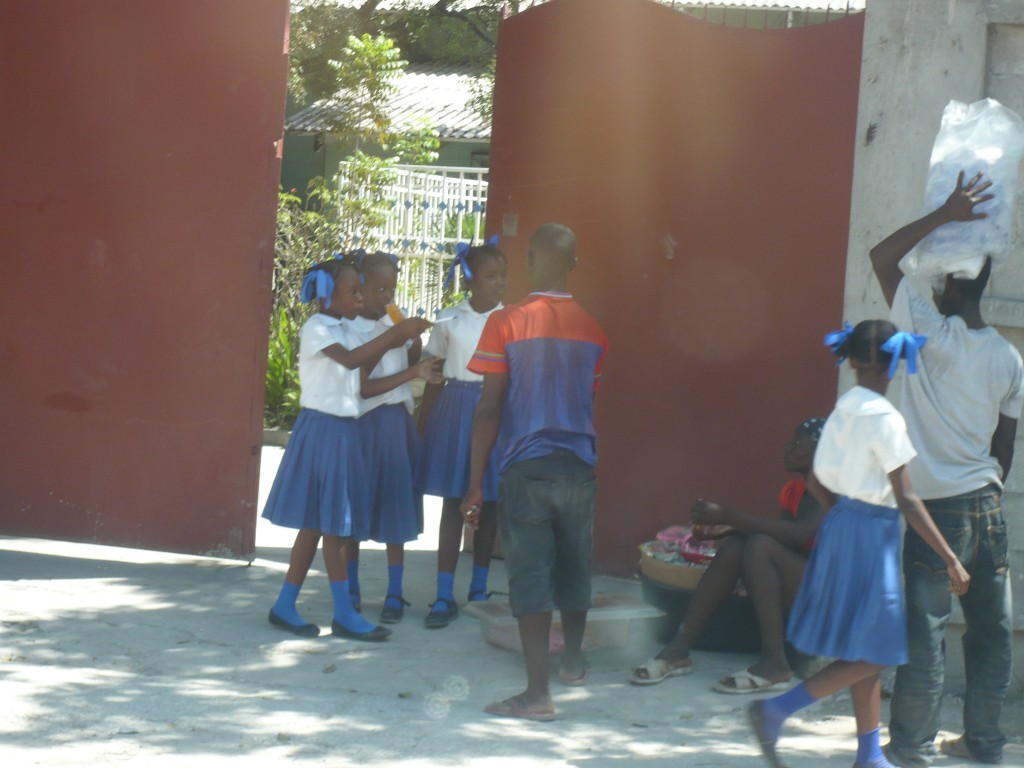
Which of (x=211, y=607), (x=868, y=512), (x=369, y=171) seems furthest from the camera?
Answer: (x=369, y=171)

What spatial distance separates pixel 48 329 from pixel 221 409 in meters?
0.97

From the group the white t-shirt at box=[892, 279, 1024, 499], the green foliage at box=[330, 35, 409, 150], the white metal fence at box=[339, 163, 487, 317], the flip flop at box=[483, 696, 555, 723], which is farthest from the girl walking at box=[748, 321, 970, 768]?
the green foliage at box=[330, 35, 409, 150]

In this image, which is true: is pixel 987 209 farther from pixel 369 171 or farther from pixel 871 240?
pixel 369 171

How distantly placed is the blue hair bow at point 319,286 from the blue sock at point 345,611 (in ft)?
3.87

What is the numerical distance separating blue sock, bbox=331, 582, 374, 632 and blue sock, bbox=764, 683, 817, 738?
6.53 ft

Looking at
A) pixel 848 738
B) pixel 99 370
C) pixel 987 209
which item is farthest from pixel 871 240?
pixel 99 370

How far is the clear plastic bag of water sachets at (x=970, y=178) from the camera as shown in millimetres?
4371

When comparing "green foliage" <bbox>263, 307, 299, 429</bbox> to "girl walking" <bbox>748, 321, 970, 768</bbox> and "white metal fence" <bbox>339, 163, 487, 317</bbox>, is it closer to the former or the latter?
"white metal fence" <bbox>339, 163, 487, 317</bbox>

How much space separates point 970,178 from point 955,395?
727 mm

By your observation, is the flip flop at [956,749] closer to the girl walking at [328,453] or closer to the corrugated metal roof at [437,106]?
the girl walking at [328,453]

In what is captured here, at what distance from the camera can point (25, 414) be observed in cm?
675

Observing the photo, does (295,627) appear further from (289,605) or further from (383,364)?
(383,364)

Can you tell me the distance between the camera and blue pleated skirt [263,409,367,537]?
18.1 feet

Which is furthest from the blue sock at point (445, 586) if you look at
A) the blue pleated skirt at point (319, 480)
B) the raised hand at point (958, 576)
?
the raised hand at point (958, 576)
